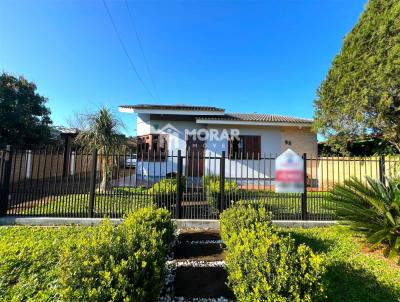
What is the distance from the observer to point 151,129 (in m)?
14.6

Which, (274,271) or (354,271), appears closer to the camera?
(274,271)

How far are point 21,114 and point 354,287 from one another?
1913cm

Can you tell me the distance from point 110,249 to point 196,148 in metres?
12.1

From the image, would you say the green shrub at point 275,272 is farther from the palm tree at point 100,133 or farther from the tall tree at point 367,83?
the tall tree at point 367,83

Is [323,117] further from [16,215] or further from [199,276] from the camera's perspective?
[16,215]

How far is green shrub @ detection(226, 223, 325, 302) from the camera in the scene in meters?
2.37

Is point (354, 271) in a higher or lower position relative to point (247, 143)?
lower

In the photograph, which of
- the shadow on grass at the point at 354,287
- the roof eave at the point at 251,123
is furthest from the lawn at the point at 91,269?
the roof eave at the point at 251,123

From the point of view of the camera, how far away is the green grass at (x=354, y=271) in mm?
3336

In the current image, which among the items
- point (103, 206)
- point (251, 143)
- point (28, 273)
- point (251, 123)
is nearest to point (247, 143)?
point (251, 143)

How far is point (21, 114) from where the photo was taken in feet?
50.0

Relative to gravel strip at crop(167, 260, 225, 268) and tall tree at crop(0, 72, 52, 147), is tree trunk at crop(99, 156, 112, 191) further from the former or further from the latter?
Result: tall tree at crop(0, 72, 52, 147)

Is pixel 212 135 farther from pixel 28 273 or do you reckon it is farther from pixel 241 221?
pixel 28 273

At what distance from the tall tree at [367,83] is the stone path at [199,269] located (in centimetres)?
973
